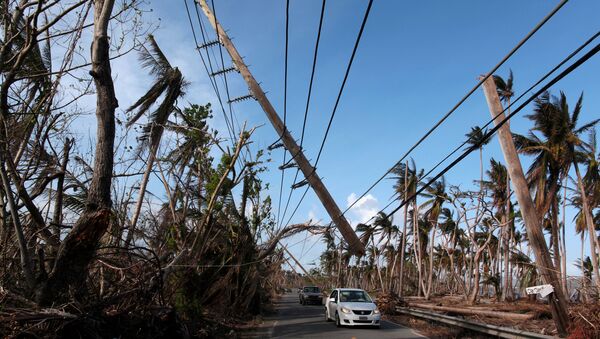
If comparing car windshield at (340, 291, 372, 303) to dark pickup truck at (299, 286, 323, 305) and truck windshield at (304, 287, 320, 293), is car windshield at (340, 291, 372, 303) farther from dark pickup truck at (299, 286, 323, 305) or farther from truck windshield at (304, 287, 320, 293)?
truck windshield at (304, 287, 320, 293)

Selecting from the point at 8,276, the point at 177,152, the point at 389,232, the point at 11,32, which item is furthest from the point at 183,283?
the point at 389,232

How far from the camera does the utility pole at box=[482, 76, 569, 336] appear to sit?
42.0 ft

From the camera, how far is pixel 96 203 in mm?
8695

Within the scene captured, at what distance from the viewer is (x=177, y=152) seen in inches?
718

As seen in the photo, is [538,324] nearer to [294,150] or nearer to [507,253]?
[294,150]

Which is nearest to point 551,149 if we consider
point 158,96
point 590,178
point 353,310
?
point 590,178

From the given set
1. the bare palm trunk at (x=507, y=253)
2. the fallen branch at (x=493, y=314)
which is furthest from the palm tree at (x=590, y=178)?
the fallen branch at (x=493, y=314)

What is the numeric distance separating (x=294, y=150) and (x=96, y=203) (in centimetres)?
535

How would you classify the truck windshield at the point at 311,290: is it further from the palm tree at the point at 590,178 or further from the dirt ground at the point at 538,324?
the palm tree at the point at 590,178

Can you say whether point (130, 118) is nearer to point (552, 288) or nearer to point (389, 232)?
point (552, 288)

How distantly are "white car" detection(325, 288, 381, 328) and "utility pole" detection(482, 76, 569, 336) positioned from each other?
6382 mm

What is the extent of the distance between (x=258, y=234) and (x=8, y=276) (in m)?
15.5

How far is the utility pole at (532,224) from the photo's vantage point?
12.8 metres

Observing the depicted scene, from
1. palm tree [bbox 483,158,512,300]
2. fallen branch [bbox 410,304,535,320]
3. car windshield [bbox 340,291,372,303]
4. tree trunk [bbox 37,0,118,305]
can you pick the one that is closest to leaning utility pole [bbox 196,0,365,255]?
tree trunk [bbox 37,0,118,305]
